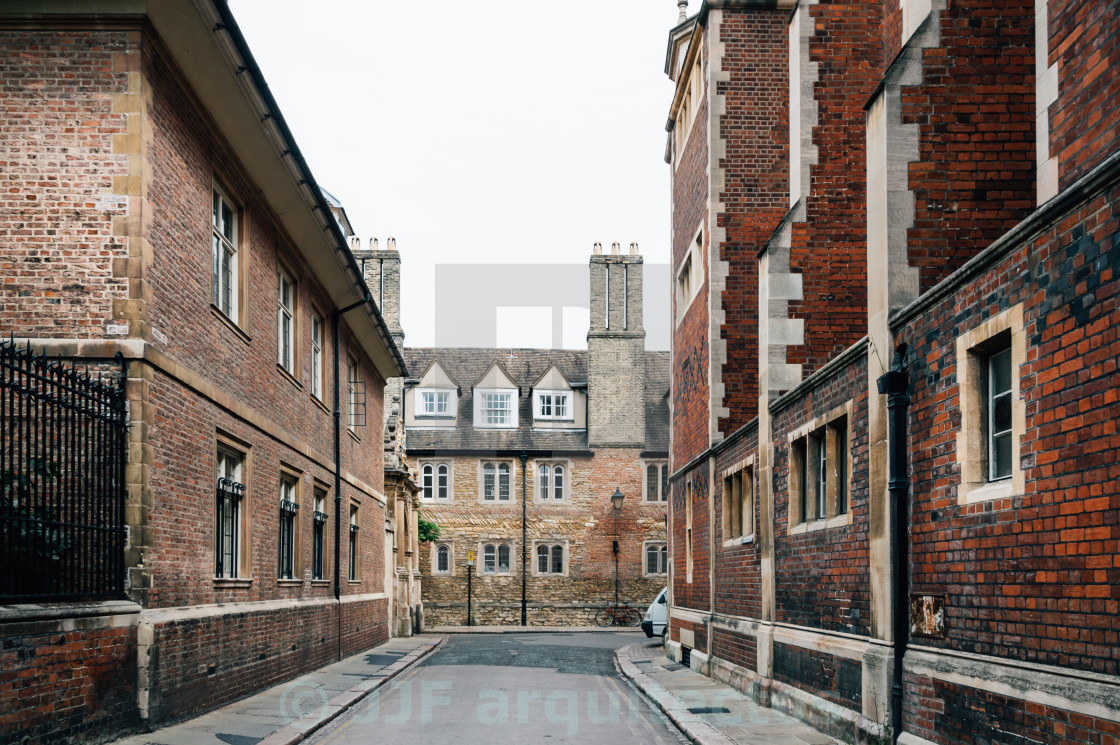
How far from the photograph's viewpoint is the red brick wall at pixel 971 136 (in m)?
10.0

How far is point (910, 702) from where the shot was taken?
9367 millimetres

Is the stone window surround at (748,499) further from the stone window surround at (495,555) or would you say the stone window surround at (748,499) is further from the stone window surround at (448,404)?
the stone window surround at (448,404)

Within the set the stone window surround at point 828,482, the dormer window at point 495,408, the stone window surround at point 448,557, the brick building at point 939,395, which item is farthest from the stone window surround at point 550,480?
the stone window surround at point 828,482

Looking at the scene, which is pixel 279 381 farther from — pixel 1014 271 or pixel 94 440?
pixel 1014 271

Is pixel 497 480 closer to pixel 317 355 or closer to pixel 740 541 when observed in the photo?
pixel 317 355

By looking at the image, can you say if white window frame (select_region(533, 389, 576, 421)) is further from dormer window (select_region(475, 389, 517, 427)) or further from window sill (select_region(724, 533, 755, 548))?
window sill (select_region(724, 533, 755, 548))

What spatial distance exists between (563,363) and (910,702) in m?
41.1

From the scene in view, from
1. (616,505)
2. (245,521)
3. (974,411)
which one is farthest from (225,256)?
(616,505)

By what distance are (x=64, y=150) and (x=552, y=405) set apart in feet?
124

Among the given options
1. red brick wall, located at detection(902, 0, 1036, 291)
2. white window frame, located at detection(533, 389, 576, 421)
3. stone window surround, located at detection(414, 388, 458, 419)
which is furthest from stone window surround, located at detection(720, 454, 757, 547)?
stone window surround, located at detection(414, 388, 458, 419)

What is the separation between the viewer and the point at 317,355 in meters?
21.4

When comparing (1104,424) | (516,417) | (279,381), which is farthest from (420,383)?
(1104,424)

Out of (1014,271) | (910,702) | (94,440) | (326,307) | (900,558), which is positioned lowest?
(910,702)

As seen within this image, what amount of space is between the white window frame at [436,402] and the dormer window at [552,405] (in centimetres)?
364
